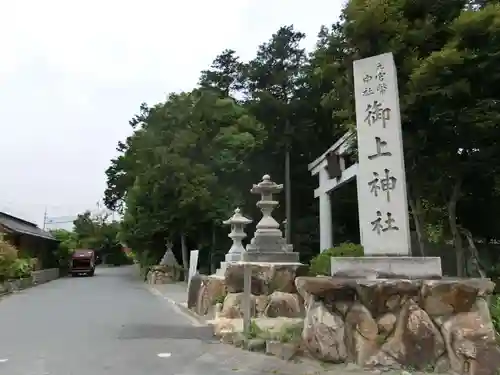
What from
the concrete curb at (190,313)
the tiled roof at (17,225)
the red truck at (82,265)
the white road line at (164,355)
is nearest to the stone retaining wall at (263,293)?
the concrete curb at (190,313)

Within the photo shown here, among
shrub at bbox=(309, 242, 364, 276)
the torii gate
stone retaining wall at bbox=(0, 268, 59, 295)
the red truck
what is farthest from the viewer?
the red truck

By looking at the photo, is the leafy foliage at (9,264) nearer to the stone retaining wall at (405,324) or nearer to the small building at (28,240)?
the small building at (28,240)

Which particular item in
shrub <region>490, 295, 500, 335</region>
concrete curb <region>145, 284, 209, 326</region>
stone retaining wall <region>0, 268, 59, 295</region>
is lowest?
concrete curb <region>145, 284, 209, 326</region>

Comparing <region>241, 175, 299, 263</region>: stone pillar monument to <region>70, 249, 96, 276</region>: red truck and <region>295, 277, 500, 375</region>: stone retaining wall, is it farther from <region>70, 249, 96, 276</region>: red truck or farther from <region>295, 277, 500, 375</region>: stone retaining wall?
<region>70, 249, 96, 276</region>: red truck

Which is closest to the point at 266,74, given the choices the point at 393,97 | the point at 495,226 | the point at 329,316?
the point at 495,226

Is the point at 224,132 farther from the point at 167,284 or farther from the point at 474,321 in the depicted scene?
the point at 474,321

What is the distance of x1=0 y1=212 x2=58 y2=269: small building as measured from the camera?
2966 centimetres

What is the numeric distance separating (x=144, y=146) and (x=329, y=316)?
2421 cm

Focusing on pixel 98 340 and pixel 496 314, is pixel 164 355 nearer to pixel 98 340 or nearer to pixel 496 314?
pixel 98 340

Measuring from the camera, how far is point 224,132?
2622 cm

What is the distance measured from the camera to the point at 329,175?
18516mm

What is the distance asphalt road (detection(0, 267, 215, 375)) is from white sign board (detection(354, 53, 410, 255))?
3.52 m

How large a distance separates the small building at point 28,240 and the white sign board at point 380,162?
23.7m

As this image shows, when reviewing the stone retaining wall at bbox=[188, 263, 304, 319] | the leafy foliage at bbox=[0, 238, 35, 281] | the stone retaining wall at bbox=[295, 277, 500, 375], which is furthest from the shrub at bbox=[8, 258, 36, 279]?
the stone retaining wall at bbox=[295, 277, 500, 375]
